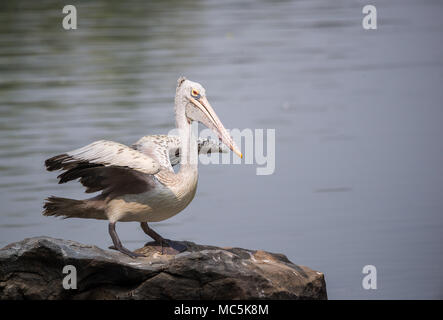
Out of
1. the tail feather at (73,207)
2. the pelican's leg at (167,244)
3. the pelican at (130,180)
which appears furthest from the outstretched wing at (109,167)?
the pelican's leg at (167,244)

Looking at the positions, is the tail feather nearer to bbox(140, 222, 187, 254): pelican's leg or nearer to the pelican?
the pelican

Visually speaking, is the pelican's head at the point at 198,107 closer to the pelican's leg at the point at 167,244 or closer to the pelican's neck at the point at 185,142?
the pelican's neck at the point at 185,142

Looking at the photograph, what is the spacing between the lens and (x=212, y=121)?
672cm

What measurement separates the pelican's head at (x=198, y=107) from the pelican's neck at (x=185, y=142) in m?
0.04

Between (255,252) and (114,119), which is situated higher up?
(114,119)

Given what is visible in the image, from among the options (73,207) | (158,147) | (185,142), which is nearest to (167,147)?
(158,147)

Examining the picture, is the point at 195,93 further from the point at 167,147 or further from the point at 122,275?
the point at 122,275

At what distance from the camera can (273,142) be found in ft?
33.9

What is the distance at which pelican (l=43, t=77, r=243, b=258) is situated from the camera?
593 cm

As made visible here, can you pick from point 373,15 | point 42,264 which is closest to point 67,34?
point 373,15

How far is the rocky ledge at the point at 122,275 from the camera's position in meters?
5.55

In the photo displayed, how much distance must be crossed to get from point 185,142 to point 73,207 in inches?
40.0
